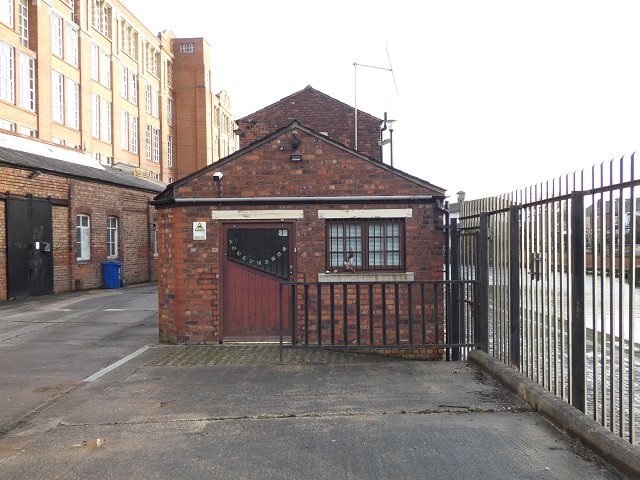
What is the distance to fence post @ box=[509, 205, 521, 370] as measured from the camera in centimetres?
572

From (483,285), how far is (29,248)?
15808 mm

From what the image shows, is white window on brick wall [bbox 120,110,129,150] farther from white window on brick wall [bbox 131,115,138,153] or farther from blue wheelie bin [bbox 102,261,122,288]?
blue wheelie bin [bbox 102,261,122,288]

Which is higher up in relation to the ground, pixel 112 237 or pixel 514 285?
pixel 112 237

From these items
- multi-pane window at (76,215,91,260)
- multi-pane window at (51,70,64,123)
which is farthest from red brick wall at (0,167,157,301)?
multi-pane window at (51,70,64,123)

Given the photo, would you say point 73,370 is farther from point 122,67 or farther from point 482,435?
point 122,67

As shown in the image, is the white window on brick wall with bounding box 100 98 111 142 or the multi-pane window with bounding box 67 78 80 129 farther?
the white window on brick wall with bounding box 100 98 111 142

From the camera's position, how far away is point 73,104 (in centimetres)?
3356

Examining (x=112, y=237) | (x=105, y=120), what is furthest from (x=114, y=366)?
(x=105, y=120)

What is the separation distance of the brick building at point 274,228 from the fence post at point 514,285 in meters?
2.59

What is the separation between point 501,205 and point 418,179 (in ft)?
7.66

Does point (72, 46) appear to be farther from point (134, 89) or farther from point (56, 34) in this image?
point (134, 89)

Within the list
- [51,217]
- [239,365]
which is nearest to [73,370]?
[239,365]

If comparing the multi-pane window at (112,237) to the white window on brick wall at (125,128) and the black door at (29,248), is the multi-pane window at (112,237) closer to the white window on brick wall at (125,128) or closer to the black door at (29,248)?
the black door at (29,248)

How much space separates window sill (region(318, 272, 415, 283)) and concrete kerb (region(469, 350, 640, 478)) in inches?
99.7
